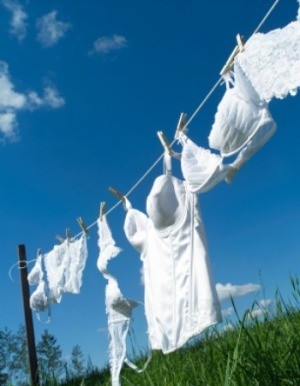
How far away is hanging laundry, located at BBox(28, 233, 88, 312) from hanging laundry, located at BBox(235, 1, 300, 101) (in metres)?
2.81

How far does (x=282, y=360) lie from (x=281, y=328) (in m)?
0.90

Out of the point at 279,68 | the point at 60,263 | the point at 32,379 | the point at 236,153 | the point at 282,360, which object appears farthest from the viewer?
the point at 32,379

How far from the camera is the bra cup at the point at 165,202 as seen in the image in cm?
325

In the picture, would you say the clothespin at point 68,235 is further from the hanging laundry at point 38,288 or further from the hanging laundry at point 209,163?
the hanging laundry at point 209,163

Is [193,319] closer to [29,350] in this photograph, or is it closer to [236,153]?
[236,153]

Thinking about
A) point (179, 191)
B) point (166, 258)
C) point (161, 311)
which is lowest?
point (161, 311)

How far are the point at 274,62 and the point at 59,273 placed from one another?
3.43m

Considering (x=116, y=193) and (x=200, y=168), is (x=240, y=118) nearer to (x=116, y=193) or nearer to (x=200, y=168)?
(x=200, y=168)

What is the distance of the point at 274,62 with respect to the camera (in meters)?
2.19

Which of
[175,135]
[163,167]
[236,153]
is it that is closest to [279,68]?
[236,153]

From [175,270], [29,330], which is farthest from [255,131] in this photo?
[29,330]

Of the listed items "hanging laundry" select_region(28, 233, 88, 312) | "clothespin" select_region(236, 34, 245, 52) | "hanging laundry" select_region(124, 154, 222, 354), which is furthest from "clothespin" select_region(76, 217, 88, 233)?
"clothespin" select_region(236, 34, 245, 52)

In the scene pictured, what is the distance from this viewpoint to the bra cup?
325 cm

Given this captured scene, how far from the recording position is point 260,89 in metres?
2.27
